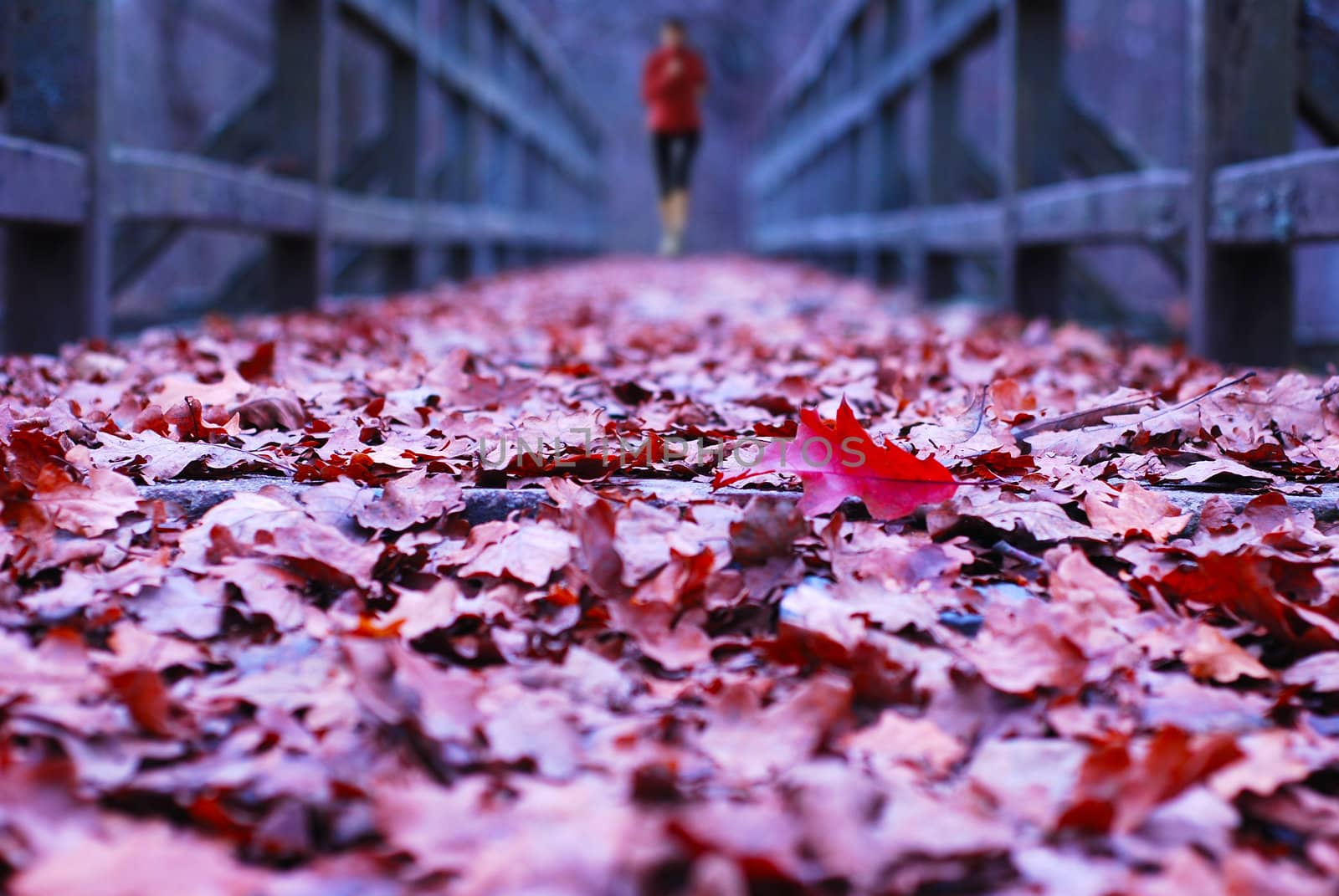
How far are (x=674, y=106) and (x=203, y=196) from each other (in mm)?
8111

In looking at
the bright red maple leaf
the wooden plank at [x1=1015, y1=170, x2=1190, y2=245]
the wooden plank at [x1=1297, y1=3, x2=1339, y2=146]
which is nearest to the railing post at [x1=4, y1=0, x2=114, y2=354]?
the bright red maple leaf

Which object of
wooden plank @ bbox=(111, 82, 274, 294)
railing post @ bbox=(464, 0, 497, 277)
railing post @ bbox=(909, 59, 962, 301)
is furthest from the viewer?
railing post @ bbox=(464, 0, 497, 277)

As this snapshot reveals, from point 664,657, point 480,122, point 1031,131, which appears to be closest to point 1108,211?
point 1031,131

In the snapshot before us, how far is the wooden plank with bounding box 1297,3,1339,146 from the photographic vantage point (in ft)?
11.8

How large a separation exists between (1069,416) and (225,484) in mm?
1481

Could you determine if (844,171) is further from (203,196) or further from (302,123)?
(203,196)

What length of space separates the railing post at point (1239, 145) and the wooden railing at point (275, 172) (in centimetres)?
340

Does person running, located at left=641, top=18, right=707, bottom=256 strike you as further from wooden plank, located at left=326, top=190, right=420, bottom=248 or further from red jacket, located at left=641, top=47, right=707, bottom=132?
wooden plank, located at left=326, top=190, right=420, bottom=248

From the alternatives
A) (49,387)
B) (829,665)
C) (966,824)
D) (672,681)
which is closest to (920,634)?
(829,665)

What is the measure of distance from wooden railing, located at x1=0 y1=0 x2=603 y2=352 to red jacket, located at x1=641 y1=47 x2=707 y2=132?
142 centimetres

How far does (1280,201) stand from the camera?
3.45m

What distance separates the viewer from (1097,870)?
1111 mm

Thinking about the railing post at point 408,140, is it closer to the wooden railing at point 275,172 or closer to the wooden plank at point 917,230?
the wooden railing at point 275,172

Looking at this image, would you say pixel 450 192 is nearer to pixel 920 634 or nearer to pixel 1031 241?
pixel 1031 241
